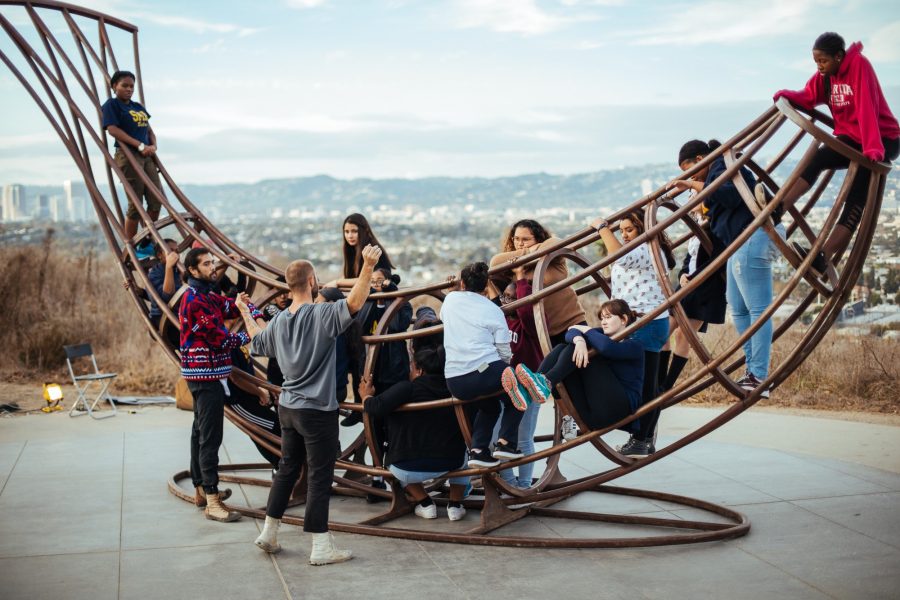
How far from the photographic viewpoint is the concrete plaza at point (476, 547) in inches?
189

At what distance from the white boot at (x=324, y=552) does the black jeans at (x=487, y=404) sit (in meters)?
0.96

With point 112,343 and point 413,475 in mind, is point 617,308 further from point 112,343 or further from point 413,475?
point 112,343

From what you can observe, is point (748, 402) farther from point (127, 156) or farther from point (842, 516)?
point (127, 156)

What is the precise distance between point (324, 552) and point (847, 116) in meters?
3.50

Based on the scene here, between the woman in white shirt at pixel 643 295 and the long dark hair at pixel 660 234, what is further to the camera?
the woman in white shirt at pixel 643 295

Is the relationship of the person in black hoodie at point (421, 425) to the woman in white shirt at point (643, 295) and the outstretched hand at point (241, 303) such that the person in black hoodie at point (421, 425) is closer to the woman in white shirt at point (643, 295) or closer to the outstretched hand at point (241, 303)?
the outstretched hand at point (241, 303)

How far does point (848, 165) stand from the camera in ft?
16.3

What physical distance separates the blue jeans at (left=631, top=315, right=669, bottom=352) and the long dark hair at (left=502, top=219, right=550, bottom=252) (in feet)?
2.94

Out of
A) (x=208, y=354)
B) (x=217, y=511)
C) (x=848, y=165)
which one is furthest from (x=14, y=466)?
(x=848, y=165)

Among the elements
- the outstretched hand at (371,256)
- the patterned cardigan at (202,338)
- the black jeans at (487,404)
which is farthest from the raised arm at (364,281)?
the patterned cardigan at (202,338)

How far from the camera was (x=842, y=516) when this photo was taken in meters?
5.96

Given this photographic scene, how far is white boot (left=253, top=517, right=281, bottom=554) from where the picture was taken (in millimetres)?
5273

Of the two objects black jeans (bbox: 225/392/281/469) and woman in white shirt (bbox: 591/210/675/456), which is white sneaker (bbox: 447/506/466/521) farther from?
black jeans (bbox: 225/392/281/469)

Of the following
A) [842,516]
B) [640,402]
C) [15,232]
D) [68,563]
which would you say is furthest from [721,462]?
[15,232]
